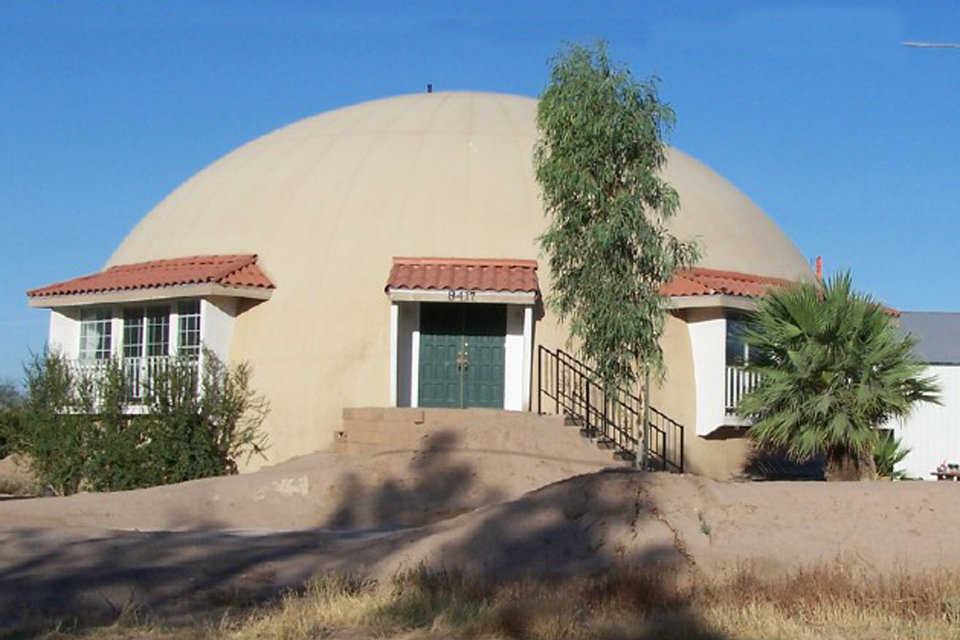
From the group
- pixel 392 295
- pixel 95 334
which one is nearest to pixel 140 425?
pixel 95 334

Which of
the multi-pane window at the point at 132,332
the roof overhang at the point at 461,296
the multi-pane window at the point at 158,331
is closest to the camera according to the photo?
the roof overhang at the point at 461,296

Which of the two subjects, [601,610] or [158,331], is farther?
[158,331]

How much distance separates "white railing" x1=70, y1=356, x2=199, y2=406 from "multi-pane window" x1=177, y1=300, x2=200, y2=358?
0.39 meters

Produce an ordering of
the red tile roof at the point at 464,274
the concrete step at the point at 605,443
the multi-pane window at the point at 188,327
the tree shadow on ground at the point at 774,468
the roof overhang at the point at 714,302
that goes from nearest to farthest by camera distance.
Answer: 1. the concrete step at the point at 605,443
2. the red tile roof at the point at 464,274
3. the roof overhang at the point at 714,302
4. the tree shadow on ground at the point at 774,468
5. the multi-pane window at the point at 188,327

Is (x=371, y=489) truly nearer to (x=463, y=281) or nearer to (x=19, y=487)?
(x=463, y=281)

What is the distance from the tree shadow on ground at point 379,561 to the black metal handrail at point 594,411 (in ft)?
Result: 24.3

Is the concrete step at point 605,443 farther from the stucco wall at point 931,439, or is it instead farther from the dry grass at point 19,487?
the stucco wall at point 931,439

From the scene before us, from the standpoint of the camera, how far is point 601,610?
1083cm

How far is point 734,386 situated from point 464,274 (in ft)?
17.1

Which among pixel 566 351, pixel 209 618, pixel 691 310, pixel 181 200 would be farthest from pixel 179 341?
pixel 209 618

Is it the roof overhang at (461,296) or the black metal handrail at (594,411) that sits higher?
the roof overhang at (461,296)

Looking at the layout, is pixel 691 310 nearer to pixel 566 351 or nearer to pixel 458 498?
pixel 566 351

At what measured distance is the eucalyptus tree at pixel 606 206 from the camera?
1694 centimetres

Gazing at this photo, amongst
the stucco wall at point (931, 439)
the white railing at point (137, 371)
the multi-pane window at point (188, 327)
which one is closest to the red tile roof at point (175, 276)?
the multi-pane window at point (188, 327)
